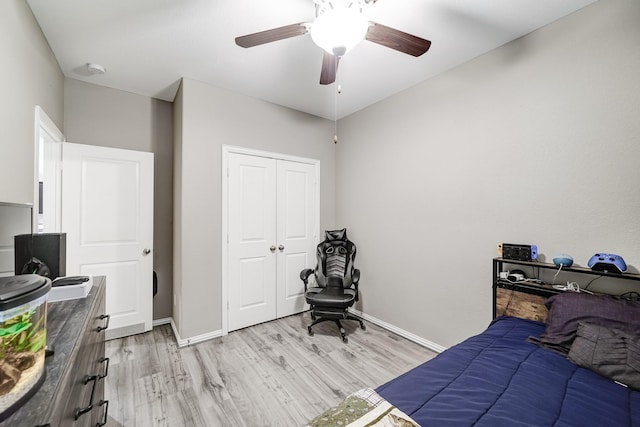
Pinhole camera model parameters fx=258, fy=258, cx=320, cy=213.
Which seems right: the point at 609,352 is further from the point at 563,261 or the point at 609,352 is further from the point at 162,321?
the point at 162,321

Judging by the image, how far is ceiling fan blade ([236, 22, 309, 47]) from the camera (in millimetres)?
1505

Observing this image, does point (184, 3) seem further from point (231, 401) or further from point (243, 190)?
point (231, 401)

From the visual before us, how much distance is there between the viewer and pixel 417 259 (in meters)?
2.76

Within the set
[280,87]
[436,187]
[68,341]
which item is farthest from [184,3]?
[436,187]

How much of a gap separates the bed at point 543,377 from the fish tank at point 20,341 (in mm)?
916

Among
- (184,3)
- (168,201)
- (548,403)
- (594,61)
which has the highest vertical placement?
(184,3)

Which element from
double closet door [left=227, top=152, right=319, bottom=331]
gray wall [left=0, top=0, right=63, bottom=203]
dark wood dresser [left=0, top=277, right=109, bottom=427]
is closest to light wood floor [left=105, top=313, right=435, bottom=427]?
double closet door [left=227, top=152, right=319, bottom=331]

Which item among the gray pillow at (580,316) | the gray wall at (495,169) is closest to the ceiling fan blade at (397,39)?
the gray wall at (495,169)

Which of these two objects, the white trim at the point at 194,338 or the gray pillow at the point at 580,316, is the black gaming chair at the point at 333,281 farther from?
the gray pillow at the point at 580,316

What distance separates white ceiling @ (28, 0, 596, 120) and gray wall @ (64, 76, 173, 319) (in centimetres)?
13

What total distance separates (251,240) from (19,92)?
2.15 m

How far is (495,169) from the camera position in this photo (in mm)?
2197

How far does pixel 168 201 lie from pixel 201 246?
882 mm

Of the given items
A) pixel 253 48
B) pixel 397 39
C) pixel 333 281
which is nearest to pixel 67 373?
pixel 397 39
